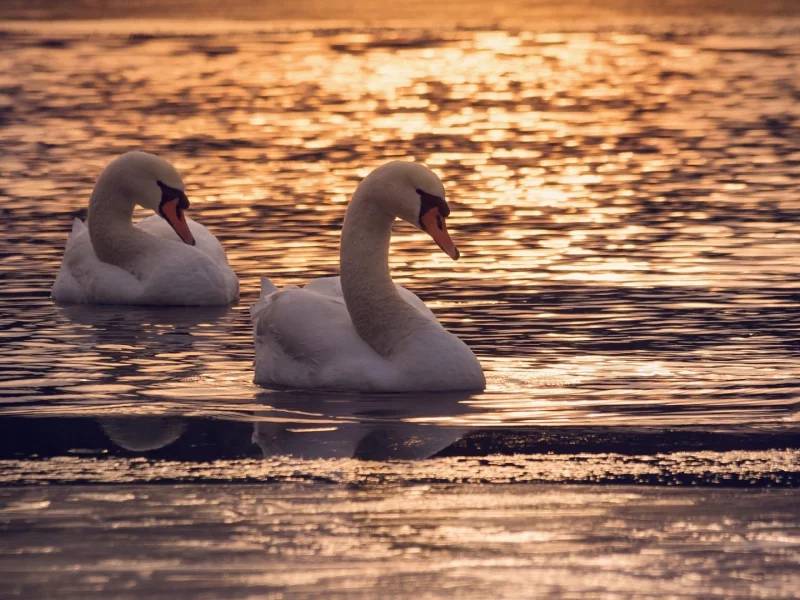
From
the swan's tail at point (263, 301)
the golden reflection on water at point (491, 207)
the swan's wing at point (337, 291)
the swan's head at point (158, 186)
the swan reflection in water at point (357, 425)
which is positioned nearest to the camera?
the swan reflection in water at point (357, 425)

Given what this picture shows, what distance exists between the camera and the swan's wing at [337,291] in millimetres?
10289

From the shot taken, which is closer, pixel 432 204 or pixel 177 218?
pixel 432 204

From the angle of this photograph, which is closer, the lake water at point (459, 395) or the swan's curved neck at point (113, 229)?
the lake water at point (459, 395)

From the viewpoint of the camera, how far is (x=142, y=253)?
44.6 ft

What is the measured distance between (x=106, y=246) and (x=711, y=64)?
25006 mm

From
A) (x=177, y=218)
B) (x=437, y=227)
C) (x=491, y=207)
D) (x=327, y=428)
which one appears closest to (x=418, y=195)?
(x=437, y=227)

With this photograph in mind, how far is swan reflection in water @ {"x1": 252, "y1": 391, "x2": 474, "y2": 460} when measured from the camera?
27.0 feet

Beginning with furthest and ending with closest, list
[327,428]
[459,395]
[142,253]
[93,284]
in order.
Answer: [142,253], [93,284], [459,395], [327,428]

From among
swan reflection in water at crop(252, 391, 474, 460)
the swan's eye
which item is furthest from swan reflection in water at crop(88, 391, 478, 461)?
the swan's eye

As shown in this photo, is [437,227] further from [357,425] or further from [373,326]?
[357,425]

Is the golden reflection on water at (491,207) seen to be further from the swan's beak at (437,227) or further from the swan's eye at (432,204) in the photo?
the swan's eye at (432,204)

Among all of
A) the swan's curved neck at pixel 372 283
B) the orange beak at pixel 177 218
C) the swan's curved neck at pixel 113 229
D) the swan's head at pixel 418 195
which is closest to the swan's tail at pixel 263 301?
the swan's curved neck at pixel 372 283

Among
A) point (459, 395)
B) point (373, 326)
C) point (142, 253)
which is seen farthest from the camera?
point (142, 253)

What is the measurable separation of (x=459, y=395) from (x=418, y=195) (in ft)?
3.53
